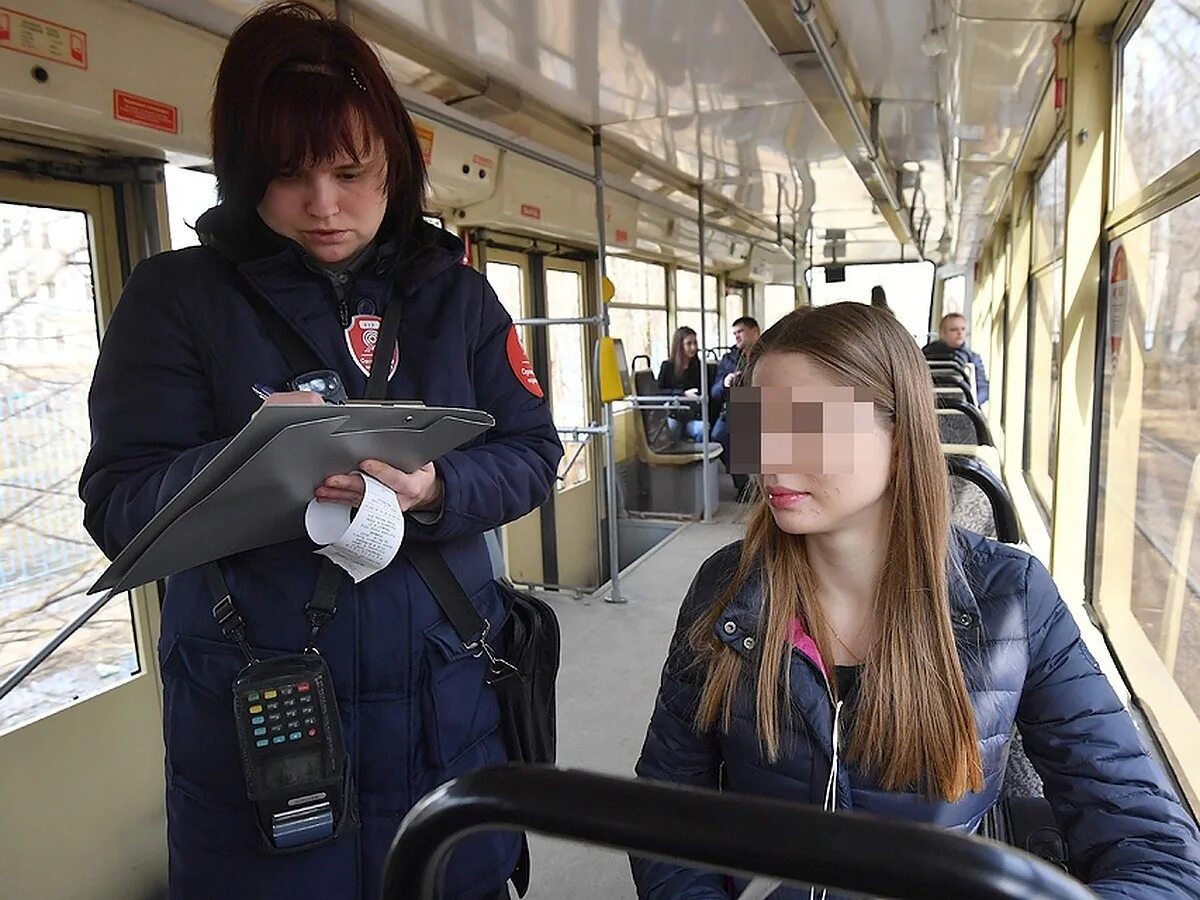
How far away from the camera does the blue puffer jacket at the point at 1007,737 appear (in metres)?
0.98

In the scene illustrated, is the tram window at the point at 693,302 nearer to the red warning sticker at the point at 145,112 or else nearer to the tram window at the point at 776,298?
the tram window at the point at 776,298

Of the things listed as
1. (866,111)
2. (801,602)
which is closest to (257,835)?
(801,602)

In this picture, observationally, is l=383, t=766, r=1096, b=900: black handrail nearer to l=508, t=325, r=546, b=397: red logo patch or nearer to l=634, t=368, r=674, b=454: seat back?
l=508, t=325, r=546, b=397: red logo patch

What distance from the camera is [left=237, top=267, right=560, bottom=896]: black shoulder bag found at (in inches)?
41.5

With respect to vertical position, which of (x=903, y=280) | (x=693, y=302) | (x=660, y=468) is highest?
(x=903, y=280)

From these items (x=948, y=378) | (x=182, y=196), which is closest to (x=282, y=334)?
(x=182, y=196)

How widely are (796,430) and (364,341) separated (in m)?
0.55

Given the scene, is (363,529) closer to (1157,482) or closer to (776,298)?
(1157,482)

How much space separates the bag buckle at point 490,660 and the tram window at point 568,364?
4.17 meters

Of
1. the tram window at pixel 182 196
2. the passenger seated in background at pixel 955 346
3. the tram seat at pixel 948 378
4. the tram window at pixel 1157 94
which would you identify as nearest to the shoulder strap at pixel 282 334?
the tram window at pixel 182 196

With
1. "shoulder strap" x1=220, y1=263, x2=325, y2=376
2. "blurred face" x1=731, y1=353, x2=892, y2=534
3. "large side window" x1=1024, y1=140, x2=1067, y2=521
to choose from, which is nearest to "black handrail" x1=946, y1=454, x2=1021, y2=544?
"blurred face" x1=731, y1=353, x2=892, y2=534

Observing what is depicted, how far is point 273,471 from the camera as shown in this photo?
2.76 ft

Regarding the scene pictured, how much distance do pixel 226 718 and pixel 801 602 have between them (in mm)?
712

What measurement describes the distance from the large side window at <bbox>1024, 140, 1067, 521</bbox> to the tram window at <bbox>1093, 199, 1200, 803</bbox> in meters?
1.86
